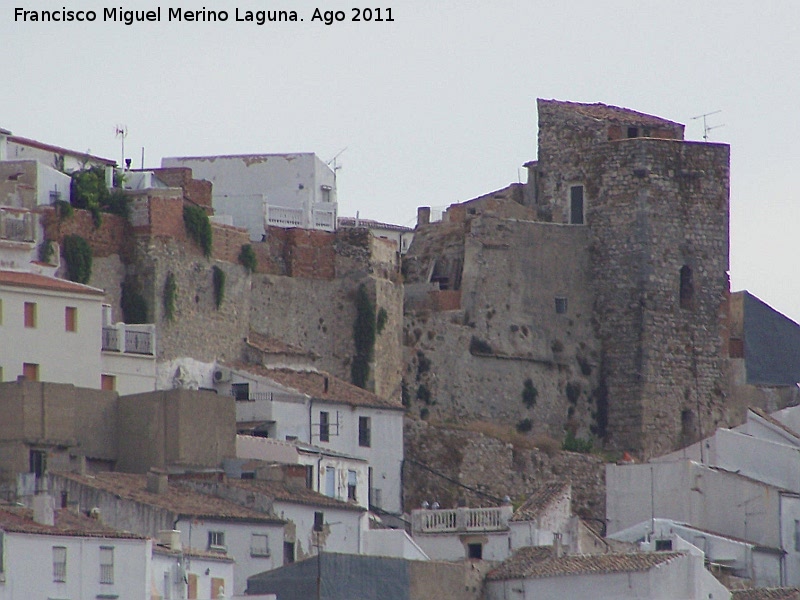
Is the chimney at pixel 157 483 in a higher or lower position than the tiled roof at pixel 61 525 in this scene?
higher

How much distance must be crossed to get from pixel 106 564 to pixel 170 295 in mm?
20330

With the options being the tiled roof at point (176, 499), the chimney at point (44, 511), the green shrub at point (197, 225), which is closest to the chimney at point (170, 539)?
the tiled roof at point (176, 499)

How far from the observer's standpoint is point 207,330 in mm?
78938

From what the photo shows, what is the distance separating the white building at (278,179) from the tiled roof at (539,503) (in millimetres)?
17014

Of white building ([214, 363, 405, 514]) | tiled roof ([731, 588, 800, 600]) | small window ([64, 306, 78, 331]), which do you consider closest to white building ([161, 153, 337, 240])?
white building ([214, 363, 405, 514])

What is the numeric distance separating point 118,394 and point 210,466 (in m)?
3.78

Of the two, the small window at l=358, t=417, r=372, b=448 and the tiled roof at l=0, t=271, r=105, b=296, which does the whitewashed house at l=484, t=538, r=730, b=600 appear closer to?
the small window at l=358, t=417, r=372, b=448

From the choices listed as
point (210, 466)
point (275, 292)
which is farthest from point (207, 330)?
point (210, 466)

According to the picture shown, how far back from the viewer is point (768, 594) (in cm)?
6744

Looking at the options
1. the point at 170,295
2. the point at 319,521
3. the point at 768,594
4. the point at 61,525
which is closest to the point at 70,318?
the point at 170,295

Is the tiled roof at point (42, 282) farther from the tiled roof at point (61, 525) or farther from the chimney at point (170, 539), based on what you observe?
the tiled roof at point (61, 525)

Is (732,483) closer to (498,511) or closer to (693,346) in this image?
(498,511)

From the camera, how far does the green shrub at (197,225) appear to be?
7888 cm

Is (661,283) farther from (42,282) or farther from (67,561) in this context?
(67,561)
